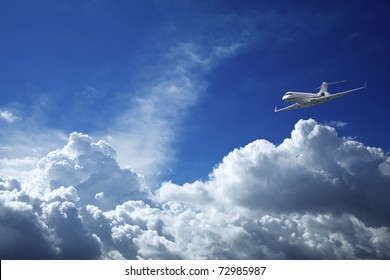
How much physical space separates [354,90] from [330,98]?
10.0 meters
